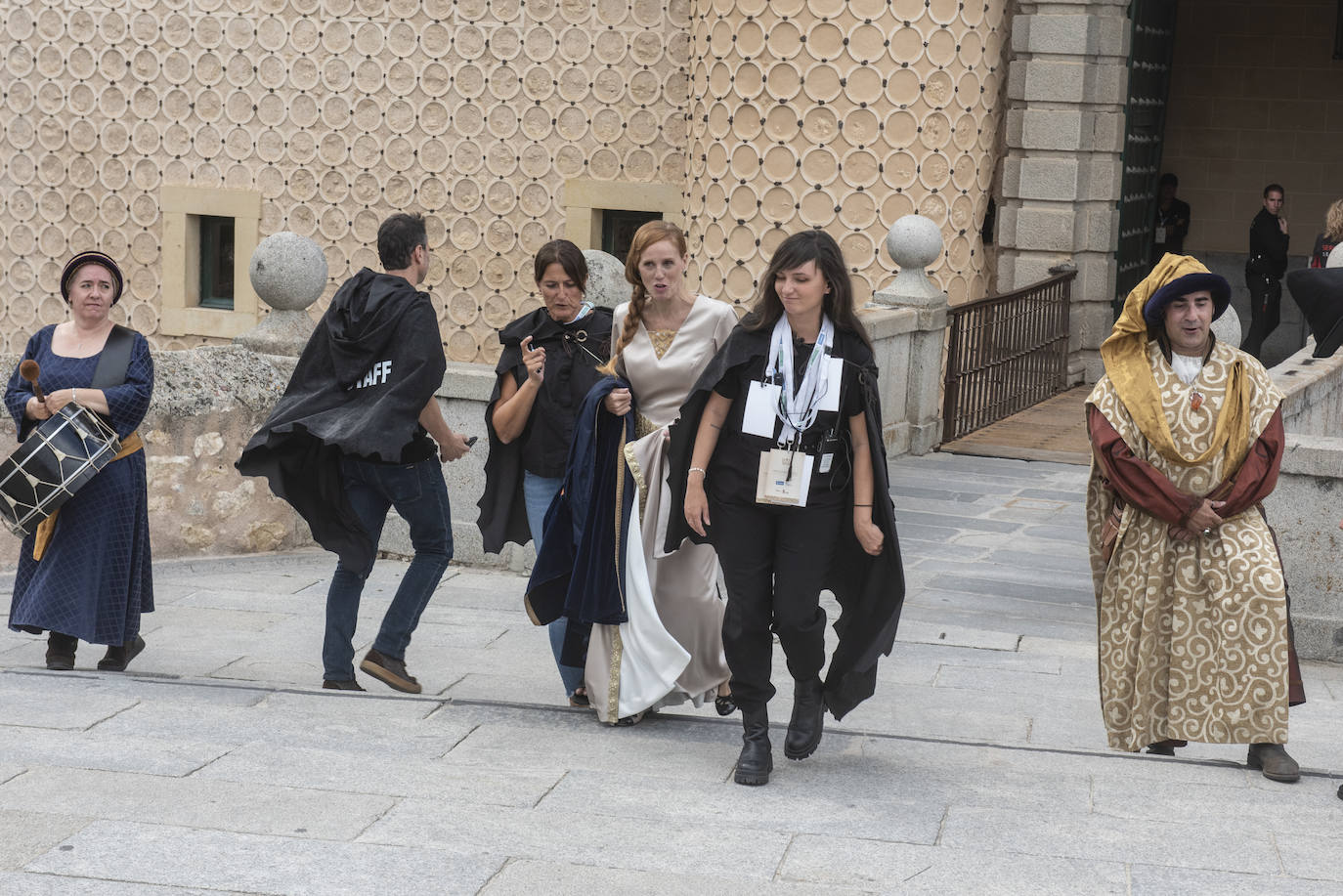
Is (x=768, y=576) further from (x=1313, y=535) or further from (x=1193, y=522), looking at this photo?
(x=1313, y=535)

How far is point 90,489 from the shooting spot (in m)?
6.20

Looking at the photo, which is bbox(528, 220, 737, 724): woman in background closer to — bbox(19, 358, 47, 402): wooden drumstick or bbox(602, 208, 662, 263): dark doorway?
bbox(19, 358, 47, 402): wooden drumstick

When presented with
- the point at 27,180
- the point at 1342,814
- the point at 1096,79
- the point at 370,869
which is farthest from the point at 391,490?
the point at 27,180

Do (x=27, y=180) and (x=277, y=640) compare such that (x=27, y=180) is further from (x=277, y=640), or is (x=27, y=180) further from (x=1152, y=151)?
(x=277, y=640)

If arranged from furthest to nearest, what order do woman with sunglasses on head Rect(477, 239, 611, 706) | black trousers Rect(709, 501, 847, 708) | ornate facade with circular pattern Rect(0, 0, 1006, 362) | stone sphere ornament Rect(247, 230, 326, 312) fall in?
ornate facade with circular pattern Rect(0, 0, 1006, 362) < stone sphere ornament Rect(247, 230, 326, 312) < woman with sunglasses on head Rect(477, 239, 611, 706) < black trousers Rect(709, 501, 847, 708)

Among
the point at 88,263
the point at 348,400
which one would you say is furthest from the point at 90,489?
the point at 348,400

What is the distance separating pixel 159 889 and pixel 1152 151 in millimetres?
14541

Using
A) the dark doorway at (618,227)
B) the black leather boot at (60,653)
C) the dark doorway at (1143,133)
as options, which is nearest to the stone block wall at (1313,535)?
the black leather boot at (60,653)

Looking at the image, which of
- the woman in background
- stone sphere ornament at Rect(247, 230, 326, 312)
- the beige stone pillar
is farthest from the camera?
the beige stone pillar

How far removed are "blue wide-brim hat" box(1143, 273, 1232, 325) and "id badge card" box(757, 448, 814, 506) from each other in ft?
3.74

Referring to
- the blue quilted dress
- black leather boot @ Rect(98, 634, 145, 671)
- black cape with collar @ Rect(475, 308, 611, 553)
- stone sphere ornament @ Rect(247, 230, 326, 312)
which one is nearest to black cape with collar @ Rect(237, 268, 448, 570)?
black cape with collar @ Rect(475, 308, 611, 553)

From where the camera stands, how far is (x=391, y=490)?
5.97 m

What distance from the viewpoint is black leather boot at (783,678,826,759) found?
5.04 m

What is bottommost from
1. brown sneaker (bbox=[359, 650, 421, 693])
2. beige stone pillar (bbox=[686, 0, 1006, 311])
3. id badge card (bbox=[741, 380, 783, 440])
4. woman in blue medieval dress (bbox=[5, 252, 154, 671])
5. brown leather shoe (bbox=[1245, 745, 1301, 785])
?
brown sneaker (bbox=[359, 650, 421, 693])
